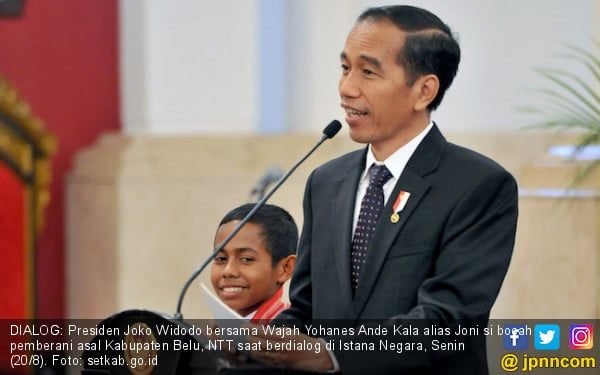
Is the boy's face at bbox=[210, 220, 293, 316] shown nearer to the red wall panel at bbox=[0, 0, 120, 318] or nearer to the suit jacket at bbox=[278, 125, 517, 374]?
the suit jacket at bbox=[278, 125, 517, 374]

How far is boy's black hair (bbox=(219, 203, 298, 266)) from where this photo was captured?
332 centimetres

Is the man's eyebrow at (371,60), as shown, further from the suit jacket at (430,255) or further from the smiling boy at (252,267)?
the smiling boy at (252,267)

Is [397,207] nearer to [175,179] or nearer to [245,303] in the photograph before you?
[245,303]

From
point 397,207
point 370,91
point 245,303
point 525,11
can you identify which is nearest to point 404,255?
point 397,207

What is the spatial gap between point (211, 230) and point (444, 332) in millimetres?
4368

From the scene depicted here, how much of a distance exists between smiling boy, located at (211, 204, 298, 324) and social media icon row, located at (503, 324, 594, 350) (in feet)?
2.11

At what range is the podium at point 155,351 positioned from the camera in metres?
2.39

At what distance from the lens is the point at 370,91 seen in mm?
2533

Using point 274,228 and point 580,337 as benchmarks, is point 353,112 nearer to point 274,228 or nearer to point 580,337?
point 274,228

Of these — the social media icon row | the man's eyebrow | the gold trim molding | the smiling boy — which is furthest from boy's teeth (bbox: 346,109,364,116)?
the gold trim molding

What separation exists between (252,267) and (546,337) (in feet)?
3.31

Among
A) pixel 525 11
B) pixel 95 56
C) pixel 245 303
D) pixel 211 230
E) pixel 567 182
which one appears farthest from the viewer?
pixel 95 56

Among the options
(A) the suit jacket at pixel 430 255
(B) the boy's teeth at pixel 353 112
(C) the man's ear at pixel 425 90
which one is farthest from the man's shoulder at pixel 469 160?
(B) the boy's teeth at pixel 353 112

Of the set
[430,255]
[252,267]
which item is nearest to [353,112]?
[430,255]
